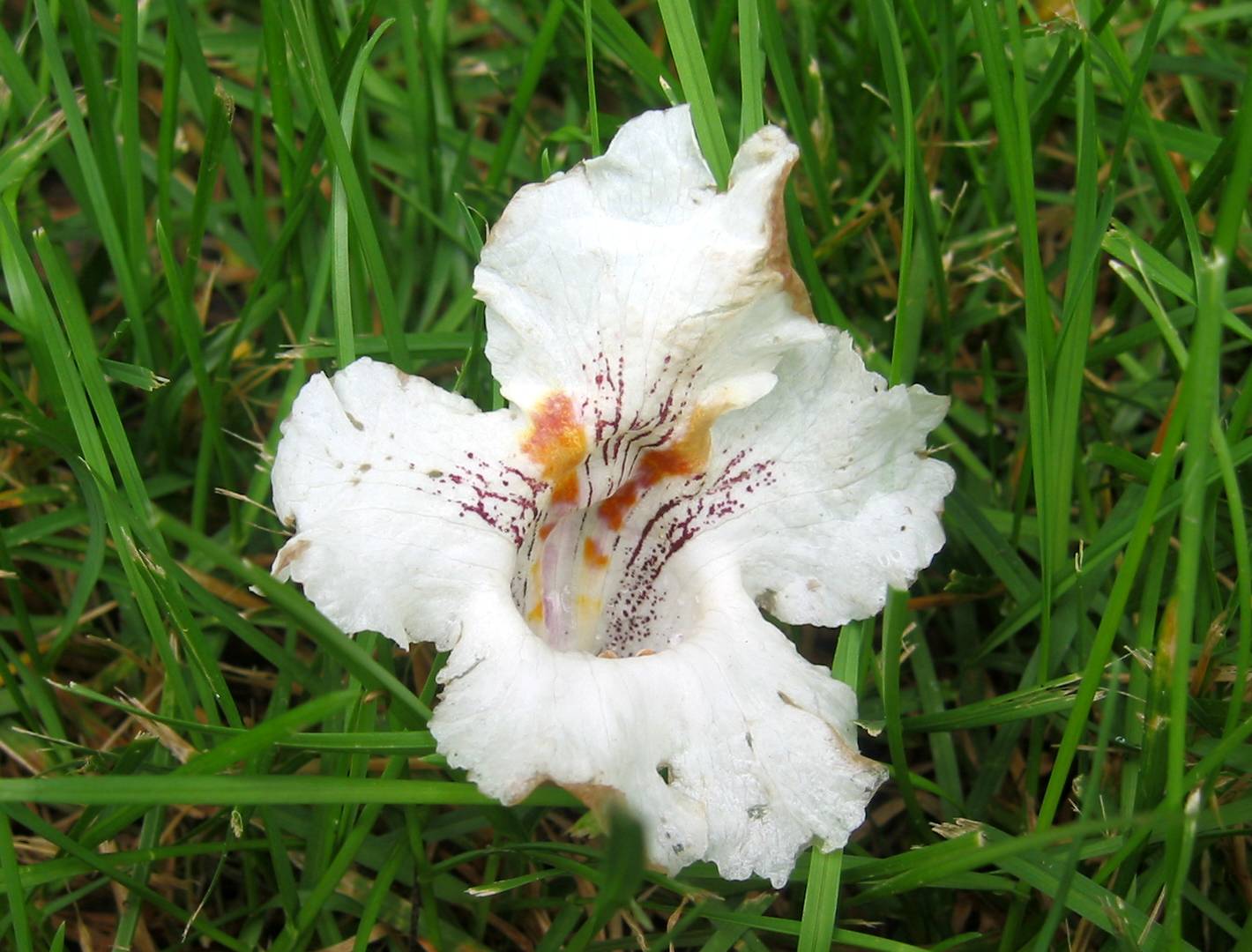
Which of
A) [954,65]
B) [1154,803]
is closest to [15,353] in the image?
[954,65]

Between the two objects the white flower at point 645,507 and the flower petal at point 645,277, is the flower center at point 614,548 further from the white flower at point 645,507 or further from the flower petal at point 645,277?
the flower petal at point 645,277

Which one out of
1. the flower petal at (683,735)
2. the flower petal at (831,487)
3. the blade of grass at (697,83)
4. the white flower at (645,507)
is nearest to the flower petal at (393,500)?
the white flower at (645,507)

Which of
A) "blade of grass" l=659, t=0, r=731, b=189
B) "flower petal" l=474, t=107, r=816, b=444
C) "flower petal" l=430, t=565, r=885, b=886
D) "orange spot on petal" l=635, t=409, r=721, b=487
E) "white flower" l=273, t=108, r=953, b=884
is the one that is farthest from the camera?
"blade of grass" l=659, t=0, r=731, b=189

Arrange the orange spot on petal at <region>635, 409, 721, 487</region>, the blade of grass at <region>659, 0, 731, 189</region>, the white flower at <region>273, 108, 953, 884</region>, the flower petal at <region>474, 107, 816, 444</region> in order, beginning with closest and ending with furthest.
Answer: the white flower at <region>273, 108, 953, 884</region> < the flower petal at <region>474, 107, 816, 444</region> < the orange spot on petal at <region>635, 409, 721, 487</region> < the blade of grass at <region>659, 0, 731, 189</region>

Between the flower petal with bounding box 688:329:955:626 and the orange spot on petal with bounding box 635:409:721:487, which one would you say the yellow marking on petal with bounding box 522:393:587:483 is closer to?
the orange spot on petal with bounding box 635:409:721:487

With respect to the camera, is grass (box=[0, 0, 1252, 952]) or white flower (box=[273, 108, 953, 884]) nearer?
white flower (box=[273, 108, 953, 884])

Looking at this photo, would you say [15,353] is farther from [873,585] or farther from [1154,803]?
[1154,803]

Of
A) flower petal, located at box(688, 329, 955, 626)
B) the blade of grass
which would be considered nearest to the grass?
the blade of grass

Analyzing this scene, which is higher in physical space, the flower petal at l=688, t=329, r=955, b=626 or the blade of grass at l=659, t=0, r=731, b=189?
Answer: the blade of grass at l=659, t=0, r=731, b=189
